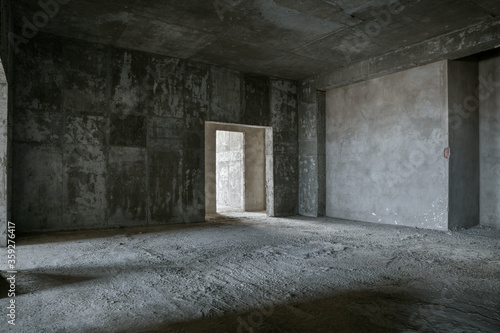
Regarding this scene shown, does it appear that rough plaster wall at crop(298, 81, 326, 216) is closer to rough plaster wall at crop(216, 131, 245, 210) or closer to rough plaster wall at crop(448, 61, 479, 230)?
rough plaster wall at crop(216, 131, 245, 210)

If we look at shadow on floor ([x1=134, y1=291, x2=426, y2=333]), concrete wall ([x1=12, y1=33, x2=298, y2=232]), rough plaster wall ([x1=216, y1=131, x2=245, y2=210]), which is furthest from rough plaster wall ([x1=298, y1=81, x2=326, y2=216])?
shadow on floor ([x1=134, y1=291, x2=426, y2=333])

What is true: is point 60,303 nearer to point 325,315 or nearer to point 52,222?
point 325,315

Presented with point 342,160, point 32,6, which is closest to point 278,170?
point 342,160

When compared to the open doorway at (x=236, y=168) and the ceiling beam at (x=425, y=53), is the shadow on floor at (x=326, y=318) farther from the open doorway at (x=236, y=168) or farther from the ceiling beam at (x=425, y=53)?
the open doorway at (x=236, y=168)

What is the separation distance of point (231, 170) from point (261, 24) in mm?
6268

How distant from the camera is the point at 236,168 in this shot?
35.6 ft

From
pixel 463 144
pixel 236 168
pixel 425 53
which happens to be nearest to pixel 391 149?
pixel 463 144

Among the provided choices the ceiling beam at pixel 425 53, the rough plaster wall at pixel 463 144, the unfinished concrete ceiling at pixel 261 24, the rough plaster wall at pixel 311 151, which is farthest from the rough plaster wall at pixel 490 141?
the rough plaster wall at pixel 311 151

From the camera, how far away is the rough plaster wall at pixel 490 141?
632 cm

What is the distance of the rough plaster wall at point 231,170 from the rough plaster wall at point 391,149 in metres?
3.04

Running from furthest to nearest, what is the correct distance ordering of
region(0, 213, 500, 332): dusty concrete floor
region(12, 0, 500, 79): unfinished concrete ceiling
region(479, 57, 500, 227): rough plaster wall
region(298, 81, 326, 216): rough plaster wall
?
1. region(298, 81, 326, 216): rough plaster wall
2. region(479, 57, 500, 227): rough plaster wall
3. region(12, 0, 500, 79): unfinished concrete ceiling
4. region(0, 213, 500, 332): dusty concrete floor

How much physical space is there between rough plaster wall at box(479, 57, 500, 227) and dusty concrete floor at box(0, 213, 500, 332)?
4.06 feet

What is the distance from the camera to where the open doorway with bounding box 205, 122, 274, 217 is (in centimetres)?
953

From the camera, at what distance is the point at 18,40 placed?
18.4 feet
